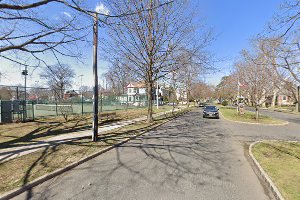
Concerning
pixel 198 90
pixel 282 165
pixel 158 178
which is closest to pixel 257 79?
pixel 282 165

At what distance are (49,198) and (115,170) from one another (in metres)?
1.80

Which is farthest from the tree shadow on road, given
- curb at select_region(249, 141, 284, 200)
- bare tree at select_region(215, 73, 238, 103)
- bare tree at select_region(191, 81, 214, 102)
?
bare tree at select_region(191, 81, 214, 102)

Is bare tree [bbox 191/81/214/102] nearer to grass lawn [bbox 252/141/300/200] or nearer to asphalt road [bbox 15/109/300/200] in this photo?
grass lawn [bbox 252/141/300/200]

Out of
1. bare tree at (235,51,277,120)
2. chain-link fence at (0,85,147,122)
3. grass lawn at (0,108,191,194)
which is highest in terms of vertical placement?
bare tree at (235,51,277,120)

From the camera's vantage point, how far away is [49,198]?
3.76 m

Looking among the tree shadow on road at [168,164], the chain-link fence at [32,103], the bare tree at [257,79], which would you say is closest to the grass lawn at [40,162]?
the tree shadow on road at [168,164]

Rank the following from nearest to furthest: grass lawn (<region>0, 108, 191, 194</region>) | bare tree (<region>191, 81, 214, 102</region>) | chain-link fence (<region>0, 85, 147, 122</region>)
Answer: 1. grass lawn (<region>0, 108, 191, 194</region>)
2. chain-link fence (<region>0, 85, 147, 122</region>)
3. bare tree (<region>191, 81, 214, 102</region>)

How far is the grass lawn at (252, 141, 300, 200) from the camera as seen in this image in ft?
13.7

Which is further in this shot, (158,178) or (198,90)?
(198,90)

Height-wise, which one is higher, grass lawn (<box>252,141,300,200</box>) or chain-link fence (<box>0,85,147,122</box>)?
chain-link fence (<box>0,85,147,122</box>)

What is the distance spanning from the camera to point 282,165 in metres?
5.67

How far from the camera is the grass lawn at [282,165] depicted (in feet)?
13.7

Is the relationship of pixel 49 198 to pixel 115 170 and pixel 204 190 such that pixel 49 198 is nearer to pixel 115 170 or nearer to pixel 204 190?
pixel 115 170

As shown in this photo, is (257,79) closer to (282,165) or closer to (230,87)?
(282,165)
